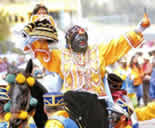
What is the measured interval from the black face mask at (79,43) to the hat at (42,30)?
238 mm

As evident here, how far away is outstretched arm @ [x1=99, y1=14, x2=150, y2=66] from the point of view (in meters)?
4.57

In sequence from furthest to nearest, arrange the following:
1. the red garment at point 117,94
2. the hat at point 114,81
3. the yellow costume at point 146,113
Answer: the yellow costume at point 146,113 < the hat at point 114,81 < the red garment at point 117,94

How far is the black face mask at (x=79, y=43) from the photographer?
4363 mm

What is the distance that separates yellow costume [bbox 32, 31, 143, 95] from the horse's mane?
0.36 metres

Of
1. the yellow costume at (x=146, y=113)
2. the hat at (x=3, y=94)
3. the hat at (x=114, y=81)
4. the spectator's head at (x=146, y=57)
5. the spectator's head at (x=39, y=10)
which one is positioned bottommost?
the yellow costume at (x=146, y=113)

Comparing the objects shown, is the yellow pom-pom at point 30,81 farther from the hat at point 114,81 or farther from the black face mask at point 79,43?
the hat at point 114,81

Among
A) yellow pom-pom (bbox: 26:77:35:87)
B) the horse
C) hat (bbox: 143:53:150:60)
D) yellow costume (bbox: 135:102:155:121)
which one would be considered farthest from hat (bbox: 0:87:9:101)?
hat (bbox: 143:53:150:60)

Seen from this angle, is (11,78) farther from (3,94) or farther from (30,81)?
(3,94)

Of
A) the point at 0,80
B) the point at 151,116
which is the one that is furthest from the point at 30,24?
the point at 151,116

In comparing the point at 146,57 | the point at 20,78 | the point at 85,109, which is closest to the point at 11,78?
the point at 20,78

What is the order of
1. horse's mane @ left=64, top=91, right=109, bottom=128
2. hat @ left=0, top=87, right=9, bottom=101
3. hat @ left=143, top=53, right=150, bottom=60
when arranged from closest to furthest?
horse's mane @ left=64, top=91, right=109, bottom=128 < hat @ left=0, top=87, right=9, bottom=101 < hat @ left=143, top=53, right=150, bottom=60

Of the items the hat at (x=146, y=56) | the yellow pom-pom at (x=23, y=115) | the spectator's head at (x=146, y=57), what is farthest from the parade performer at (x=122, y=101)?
the hat at (x=146, y=56)

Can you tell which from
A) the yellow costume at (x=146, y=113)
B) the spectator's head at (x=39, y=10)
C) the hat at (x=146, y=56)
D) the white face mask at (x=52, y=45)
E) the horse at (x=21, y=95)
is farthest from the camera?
the hat at (x=146, y=56)

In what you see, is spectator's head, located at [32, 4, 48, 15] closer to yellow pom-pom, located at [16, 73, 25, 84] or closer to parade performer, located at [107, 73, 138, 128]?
parade performer, located at [107, 73, 138, 128]
